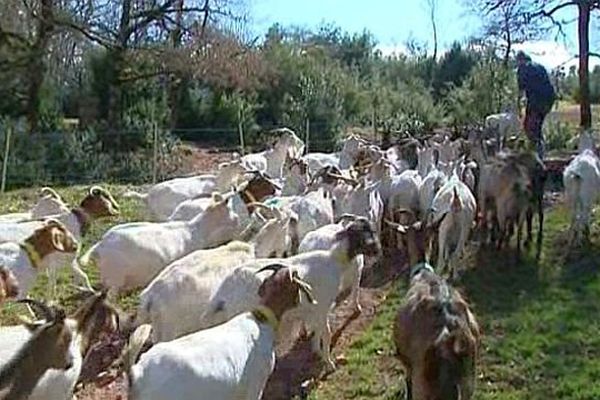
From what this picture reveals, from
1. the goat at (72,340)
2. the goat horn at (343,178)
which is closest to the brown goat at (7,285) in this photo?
the goat at (72,340)

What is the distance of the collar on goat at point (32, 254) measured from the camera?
7.84 meters

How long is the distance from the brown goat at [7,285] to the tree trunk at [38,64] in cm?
1472

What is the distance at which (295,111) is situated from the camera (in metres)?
23.8

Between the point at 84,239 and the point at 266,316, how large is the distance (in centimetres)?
641

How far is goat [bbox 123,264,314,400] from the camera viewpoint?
16.1 feet

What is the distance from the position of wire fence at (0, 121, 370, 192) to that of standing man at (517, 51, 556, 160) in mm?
4714

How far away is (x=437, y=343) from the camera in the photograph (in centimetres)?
548

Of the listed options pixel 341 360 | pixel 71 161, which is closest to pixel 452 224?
pixel 341 360

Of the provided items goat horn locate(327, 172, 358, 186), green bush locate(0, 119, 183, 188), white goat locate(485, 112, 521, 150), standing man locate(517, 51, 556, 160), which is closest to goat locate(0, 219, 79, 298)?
goat horn locate(327, 172, 358, 186)

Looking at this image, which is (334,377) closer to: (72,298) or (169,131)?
(72,298)

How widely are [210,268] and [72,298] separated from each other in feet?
9.42

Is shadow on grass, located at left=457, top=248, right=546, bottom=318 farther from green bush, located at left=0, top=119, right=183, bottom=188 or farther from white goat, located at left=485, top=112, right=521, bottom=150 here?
green bush, located at left=0, top=119, right=183, bottom=188

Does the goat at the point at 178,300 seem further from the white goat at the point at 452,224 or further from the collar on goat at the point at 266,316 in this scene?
the white goat at the point at 452,224

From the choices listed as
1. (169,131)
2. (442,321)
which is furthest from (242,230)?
(169,131)
